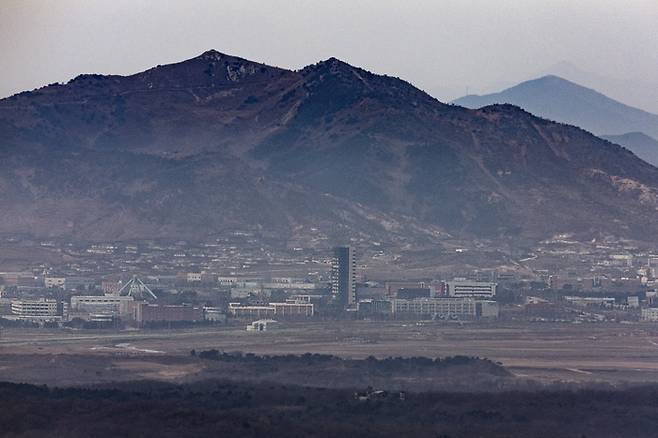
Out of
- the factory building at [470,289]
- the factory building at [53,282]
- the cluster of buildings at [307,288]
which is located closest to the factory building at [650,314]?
the cluster of buildings at [307,288]

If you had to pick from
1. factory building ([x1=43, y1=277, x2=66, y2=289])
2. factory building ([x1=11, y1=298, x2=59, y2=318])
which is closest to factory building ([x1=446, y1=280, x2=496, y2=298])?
factory building ([x1=43, y1=277, x2=66, y2=289])

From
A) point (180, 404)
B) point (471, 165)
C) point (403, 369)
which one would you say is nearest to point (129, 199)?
point (471, 165)

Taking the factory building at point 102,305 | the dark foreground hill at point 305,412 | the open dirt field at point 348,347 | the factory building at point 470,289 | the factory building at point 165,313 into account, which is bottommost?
the dark foreground hill at point 305,412

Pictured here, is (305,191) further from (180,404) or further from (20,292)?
(180,404)

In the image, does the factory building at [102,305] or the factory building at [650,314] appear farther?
the factory building at [650,314]

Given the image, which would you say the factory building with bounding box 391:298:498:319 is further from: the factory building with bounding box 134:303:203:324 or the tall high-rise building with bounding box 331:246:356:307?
the factory building with bounding box 134:303:203:324

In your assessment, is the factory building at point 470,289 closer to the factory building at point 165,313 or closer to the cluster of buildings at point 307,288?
the cluster of buildings at point 307,288

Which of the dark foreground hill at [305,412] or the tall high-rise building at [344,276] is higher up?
the tall high-rise building at [344,276]
